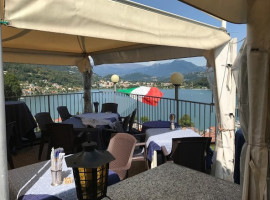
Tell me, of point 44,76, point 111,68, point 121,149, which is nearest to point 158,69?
point 111,68

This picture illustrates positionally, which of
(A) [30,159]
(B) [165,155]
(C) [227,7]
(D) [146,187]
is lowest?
(A) [30,159]

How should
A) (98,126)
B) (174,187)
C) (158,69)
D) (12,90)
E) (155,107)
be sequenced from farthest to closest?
1. (158,69)
2. (155,107)
3. (12,90)
4. (98,126)
5. (174,187)

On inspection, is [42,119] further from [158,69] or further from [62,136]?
[158,69]

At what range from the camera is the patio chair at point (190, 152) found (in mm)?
3049

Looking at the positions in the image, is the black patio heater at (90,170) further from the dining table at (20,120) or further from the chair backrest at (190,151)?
the dining table at (20,120)

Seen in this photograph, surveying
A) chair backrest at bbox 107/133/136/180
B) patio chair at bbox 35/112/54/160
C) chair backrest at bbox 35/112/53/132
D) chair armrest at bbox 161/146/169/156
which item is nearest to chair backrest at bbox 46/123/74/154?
patio chair at bbox 35/112/54/160

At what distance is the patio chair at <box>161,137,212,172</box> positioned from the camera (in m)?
3.05

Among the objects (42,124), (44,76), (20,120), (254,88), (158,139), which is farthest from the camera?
(44,76)

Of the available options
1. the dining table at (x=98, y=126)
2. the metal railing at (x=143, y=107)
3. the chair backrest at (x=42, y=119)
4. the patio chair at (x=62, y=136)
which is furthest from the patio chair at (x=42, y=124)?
the metal railing at (x=143, y=107)

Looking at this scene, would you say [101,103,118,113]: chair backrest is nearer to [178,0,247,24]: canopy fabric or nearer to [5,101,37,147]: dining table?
[5,101,37,147]: dining table

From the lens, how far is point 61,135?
4.05 metres

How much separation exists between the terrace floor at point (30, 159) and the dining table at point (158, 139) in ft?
2.37

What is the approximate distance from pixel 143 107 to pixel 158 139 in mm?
4586

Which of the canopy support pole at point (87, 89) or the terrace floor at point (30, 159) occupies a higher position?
the canopy support pole at point (87, 89)
